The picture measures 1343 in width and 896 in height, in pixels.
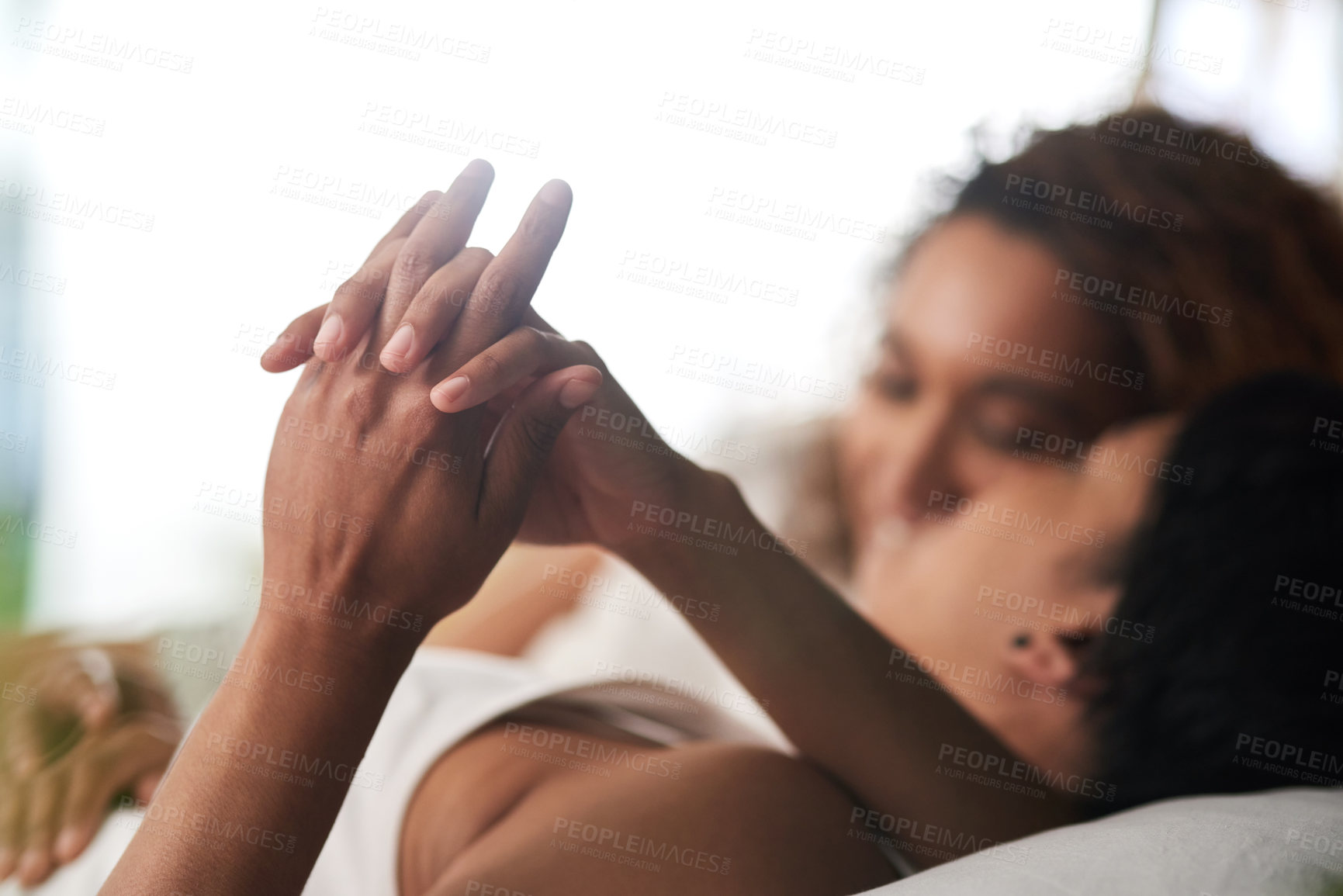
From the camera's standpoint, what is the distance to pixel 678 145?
1023 millimetres

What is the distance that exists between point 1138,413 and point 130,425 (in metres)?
1.23

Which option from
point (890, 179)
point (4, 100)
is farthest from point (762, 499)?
point (4, 100)

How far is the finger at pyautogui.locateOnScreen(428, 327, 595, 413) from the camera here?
495mm

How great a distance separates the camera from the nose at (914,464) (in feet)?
3.97

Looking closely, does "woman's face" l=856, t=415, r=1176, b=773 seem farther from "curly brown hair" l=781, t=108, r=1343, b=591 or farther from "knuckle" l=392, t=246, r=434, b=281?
"knuckle" l=392, t=246, r=434, b=281

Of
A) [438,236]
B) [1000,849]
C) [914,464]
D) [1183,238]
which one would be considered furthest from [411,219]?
[1183,238]

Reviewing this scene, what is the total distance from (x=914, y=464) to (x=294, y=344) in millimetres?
930

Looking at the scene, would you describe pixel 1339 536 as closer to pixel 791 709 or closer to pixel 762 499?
pixel 791 709

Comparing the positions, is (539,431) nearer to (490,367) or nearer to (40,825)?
(490,367)

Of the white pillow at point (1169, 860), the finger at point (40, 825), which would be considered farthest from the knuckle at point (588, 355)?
the finger at point (40, 825)

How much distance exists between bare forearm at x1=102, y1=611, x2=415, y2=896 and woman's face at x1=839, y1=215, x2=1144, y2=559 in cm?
89

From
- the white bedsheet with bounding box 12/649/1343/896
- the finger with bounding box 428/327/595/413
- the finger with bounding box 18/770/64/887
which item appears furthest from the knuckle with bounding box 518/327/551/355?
the finger with bounding box 18/770/64/887

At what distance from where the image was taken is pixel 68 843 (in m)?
0.68

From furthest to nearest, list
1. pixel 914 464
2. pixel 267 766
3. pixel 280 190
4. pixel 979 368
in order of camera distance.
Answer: pixel 914 464 → pixel 979 368 → pixel 280 190 → pixel 267 766
